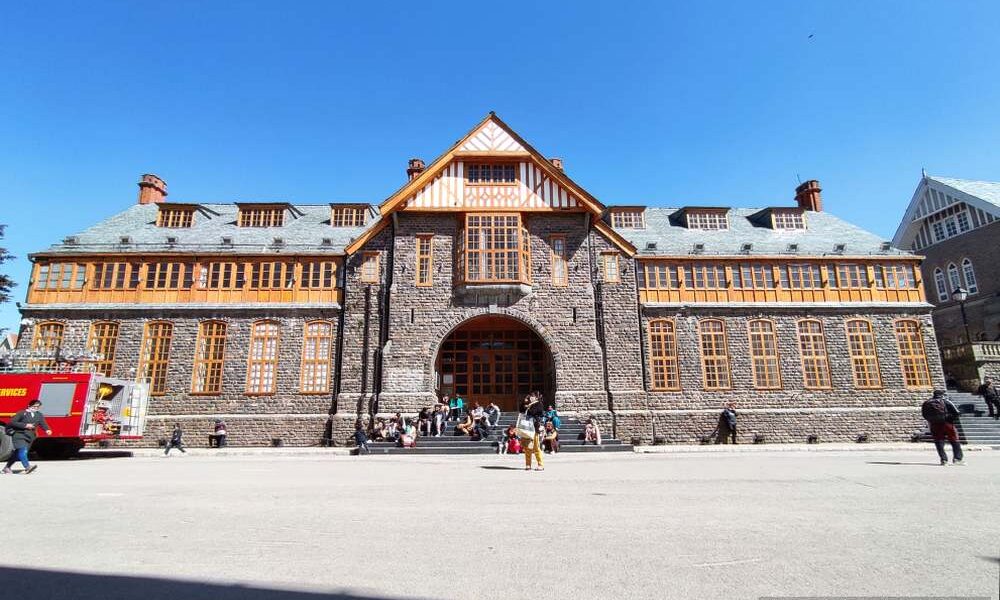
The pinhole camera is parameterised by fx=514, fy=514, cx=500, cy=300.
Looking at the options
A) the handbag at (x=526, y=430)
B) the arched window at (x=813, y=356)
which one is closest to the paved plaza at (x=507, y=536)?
the handbag at (x=526, y=430)

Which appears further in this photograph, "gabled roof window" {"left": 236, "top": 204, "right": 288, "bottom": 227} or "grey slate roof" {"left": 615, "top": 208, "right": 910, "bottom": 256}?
"gabled roof window" {"left": 236, "top": 204, "right": 288, "bottom": 227}

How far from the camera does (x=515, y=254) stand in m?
22.9

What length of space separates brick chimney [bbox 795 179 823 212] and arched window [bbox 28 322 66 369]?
131 feet

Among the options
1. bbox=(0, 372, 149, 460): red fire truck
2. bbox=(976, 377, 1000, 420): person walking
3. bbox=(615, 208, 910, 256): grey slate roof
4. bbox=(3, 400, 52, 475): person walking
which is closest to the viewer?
bbox=(3, 400, 52, 475): person walking

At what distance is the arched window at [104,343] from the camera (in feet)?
74.3

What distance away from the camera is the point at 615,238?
79.6 feet

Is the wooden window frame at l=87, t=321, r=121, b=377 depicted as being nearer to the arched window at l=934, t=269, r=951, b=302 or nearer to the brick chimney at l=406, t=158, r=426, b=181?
the brick chimney at l=406, t=158, r=426, b=181

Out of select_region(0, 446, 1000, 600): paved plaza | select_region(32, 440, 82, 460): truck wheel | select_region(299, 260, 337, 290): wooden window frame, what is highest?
select_region(299, 260, 337, 290): wooden window frame

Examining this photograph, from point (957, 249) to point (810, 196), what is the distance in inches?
439

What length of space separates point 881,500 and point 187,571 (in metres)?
9.03

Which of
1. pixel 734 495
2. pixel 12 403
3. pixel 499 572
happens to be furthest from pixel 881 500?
pixel 12 403

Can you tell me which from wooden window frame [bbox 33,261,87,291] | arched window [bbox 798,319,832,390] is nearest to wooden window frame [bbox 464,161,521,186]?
arched window [bbox 798,319,832,390]

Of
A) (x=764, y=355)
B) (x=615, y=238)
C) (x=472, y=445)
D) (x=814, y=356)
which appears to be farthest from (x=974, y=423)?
(x=472, y=445)

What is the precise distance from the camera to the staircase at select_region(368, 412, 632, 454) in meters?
17.6
